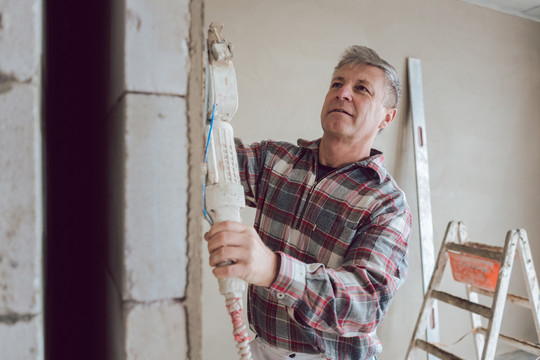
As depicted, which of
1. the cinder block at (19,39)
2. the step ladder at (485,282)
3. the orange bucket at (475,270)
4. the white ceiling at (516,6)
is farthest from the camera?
the white ceiling at (516,6)

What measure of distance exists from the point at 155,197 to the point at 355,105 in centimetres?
101

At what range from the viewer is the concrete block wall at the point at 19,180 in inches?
20.5

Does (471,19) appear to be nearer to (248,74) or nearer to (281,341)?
(248,74)

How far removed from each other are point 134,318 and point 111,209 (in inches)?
7.0

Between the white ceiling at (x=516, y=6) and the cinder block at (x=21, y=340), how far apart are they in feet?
9.93

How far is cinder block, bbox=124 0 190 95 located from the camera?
0.56m

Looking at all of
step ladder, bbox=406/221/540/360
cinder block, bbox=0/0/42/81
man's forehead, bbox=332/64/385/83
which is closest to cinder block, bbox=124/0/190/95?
cinder block, bbox=0/0/42/81

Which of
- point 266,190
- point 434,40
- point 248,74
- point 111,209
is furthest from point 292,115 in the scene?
point 111,209

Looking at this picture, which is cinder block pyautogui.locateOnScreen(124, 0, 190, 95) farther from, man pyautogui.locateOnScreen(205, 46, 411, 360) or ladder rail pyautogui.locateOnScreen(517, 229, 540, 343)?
ladder rail pyautogui.locateOnScreen(517, 229, 540, 343)

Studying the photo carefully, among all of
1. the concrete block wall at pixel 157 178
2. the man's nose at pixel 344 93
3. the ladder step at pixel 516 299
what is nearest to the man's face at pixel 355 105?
the man's nose at pixel 344 93

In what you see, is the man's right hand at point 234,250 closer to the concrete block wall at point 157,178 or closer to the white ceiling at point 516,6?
the concrete block wall at point 157,178

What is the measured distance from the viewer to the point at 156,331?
1.88 feet

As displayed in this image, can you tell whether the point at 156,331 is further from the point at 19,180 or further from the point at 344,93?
the point at 344,93

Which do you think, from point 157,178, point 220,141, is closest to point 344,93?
point 220,141
